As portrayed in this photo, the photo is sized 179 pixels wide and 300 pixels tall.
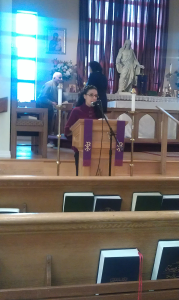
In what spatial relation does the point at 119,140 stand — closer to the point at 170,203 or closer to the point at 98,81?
the point at 170,203

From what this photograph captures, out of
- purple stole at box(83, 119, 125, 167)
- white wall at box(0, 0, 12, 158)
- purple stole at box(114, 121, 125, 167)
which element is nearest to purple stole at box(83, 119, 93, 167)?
purple stole at box(83, 119, 125, 167)

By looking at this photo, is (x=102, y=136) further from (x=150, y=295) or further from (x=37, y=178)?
(x=150, y=295)

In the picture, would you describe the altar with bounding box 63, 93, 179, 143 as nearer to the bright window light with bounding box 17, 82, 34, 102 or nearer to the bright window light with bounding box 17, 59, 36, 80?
the bright window light with bounding box 17, 82, 34, 102

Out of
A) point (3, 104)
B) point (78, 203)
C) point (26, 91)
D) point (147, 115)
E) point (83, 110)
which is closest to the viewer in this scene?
point (78, 203)

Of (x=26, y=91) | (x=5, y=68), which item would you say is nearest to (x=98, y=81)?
(x=5, y=68)

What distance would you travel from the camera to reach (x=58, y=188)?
1557 mm

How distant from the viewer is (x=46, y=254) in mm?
985

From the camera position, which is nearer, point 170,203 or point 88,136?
point 170,203

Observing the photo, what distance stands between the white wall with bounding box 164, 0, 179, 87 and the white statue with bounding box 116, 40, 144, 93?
4.35ft

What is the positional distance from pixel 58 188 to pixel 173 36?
8.81 m

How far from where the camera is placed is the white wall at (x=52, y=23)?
26.4ft

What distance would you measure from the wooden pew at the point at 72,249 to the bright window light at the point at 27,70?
7.98 meters

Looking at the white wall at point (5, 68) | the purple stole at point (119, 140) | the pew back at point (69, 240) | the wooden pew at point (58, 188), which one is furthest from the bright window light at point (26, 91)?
the pew back at point (69, 240)

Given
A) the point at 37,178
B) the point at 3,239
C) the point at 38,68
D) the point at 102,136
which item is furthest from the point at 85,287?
the point at 38,68
